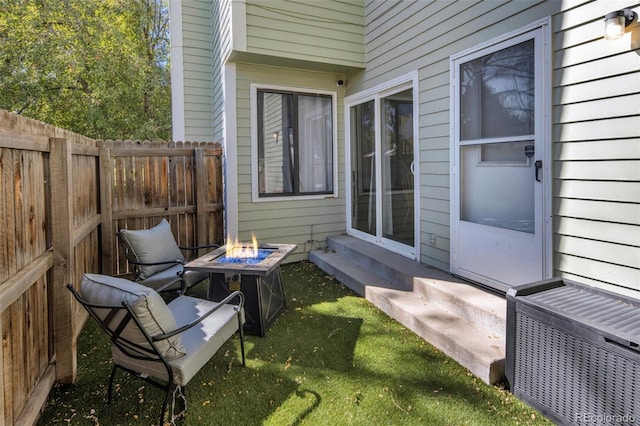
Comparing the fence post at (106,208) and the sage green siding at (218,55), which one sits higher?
the sage green siding at (218,55)

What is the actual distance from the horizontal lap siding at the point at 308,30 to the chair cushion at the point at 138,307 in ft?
11.6

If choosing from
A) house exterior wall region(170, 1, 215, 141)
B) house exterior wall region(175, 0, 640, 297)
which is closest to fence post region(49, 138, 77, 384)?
house exterior wall region(175, 0, 640, 297)

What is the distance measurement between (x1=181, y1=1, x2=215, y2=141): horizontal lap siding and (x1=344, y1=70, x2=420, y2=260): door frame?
8.19ft

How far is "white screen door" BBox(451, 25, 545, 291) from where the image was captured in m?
3.01

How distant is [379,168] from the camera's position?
17.0 ft

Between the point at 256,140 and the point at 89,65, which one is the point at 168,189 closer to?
the point at 256,140

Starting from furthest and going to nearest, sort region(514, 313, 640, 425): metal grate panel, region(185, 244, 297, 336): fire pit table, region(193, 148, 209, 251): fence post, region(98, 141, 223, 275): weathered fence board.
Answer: region(193, 148, 209, 251): fence post, region(98, 141, 223, 275): weathered fence board, region(185, 244, 297, 336): fire pit table, region(514, 313, 640, 425): metal grate panel

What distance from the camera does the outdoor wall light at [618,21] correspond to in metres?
2.29

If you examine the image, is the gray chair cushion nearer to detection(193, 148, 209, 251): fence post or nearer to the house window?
detection(193, 148, 209, 251): fence post

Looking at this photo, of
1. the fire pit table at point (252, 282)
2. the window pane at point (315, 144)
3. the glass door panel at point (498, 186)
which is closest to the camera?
the glass door panel at point (498, 186)

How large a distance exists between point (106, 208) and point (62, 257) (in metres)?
2.12

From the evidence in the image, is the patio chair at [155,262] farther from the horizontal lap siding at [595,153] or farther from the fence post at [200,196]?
the horizontal lap siding at [595,153]

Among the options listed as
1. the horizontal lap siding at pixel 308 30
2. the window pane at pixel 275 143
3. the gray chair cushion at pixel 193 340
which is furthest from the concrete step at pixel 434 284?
the horizontal lap siding at pixel 308 30

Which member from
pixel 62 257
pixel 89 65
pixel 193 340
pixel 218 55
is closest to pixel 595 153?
pixel 193 340
